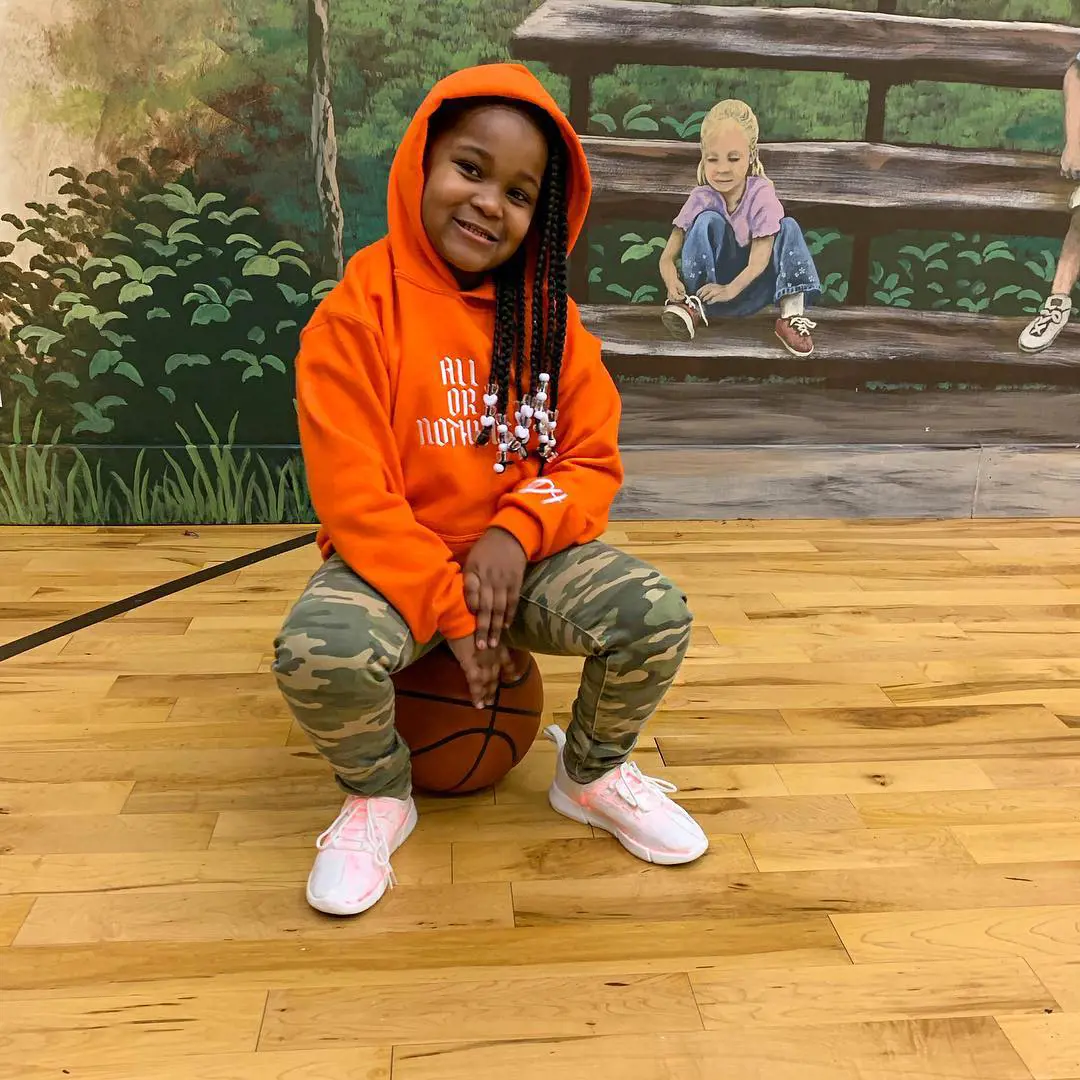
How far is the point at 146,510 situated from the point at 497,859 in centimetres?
181

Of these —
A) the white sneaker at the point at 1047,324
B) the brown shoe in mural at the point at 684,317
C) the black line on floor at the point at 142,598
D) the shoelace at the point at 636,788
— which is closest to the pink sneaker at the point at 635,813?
the shoelace at the point at 636,788

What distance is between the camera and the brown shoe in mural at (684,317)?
9.02 feet

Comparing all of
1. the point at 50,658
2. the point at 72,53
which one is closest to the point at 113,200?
the point at 72,53

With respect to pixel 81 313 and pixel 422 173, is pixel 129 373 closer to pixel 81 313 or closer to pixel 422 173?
pixel 81 313

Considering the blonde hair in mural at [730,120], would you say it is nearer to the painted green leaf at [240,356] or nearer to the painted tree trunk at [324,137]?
the painted tree trunk at [324,137]

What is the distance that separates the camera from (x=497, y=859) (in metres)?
1.33

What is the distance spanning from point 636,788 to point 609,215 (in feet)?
5.89

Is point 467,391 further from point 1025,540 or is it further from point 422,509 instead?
point 1025,540

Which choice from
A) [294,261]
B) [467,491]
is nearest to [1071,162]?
[294,261]

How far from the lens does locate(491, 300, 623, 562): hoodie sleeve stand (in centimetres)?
130

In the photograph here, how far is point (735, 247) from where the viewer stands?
2.72 meters

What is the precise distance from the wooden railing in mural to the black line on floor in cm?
106

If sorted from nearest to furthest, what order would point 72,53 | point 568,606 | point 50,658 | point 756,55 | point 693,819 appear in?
point 568,606 < point 693,819 < point 50,658 < point 72,53 < point 756,55

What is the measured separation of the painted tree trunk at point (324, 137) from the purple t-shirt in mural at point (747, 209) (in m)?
0.93
